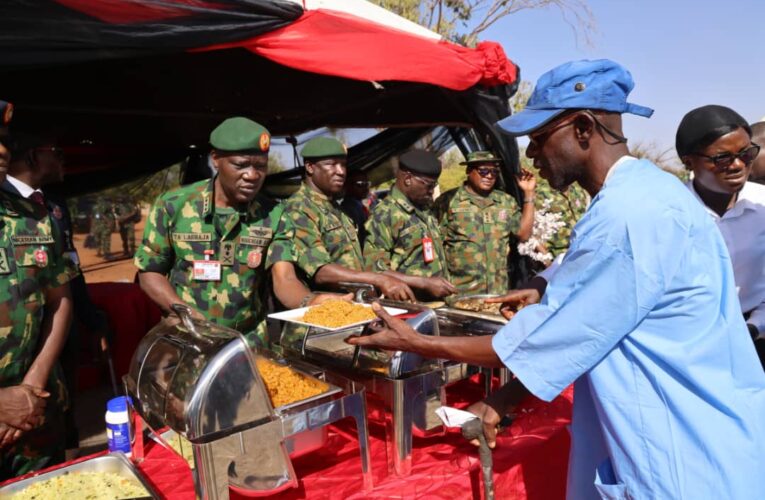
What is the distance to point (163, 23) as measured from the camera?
233cm

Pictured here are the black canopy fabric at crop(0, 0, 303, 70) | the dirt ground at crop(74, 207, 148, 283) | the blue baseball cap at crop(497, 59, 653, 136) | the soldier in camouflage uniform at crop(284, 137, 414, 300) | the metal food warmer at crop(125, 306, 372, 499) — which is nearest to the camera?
the blue baseball cap at crop(497, 59, 653, 136)

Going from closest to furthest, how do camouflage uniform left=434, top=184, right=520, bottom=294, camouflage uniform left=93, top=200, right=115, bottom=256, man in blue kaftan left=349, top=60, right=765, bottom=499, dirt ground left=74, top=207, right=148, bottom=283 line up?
man in blue kaftan left=349, top=60, right=765, bottom=499
camouflage uniform left=434, top=184, right=520, bottom=294
dirt ground left=74, top=207, right=148, bottom=283
camouflage uniform left=93, top=200, right=115, bottom=256

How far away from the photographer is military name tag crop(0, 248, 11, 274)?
5.95 ft

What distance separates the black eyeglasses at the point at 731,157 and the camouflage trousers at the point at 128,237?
12382 millimetres

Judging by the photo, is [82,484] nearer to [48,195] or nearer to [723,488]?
[723,488]

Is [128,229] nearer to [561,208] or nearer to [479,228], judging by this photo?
[479,228]

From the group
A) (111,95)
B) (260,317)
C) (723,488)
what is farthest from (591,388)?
(111,95)

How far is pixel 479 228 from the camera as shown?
429 cm

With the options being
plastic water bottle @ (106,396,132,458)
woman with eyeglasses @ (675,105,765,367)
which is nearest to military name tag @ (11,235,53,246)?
plastic water bottle @ (106,396,132,458)

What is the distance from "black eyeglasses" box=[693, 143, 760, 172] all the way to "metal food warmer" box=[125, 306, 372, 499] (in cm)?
177

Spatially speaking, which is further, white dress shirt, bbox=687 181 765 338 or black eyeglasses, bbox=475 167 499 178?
black eyeglasses, bbox=475 167 499 178

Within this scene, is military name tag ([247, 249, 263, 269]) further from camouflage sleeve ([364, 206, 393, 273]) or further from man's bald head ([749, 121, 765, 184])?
man's bald head ([749, 121, 765, 184])

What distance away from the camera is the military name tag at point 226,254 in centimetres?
238

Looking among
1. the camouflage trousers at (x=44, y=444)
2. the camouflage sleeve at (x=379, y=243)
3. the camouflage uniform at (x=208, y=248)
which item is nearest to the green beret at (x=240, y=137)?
the camouflage uniform at (x=208, y=248)
